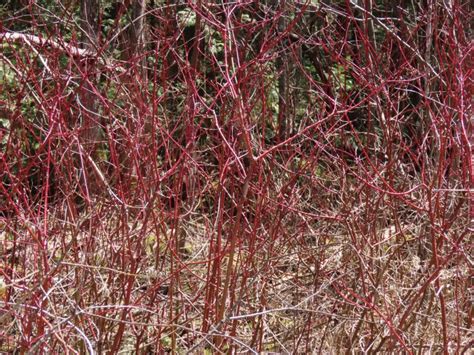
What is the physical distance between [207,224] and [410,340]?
132 cm

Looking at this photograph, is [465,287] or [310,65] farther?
[310,65]

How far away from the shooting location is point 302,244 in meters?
4.43

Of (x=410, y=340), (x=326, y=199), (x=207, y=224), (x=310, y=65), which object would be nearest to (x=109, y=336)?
(x=207, y=224)

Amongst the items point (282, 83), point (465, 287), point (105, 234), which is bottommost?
point (282, 83)

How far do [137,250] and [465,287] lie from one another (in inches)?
78.9

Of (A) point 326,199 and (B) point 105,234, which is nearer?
(B) point 105,234

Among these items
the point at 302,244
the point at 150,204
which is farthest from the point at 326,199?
the point at 150,204

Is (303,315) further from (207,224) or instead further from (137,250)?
(137,250)

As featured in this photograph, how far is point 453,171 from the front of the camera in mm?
4059

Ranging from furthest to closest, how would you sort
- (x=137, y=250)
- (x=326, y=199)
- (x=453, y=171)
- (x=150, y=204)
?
(x=326, y=199)
(x=453, y=171)
(x=137, y=250)
(x=150, y=204)

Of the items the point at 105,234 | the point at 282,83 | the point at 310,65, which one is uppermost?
the point at 105,234

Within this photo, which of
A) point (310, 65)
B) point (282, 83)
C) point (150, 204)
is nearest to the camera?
Answer: point (150, 204)

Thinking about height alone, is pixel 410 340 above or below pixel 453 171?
below

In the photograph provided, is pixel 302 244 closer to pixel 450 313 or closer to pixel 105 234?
pixel 450 313
